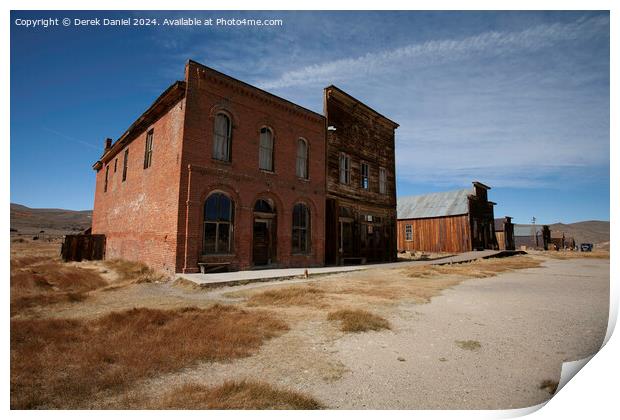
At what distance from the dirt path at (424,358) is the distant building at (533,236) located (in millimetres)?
48896

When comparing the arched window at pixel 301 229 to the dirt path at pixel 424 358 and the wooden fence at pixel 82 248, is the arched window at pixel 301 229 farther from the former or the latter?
the wooden fence at pixel 82 248

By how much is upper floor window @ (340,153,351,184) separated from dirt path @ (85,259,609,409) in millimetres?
11241

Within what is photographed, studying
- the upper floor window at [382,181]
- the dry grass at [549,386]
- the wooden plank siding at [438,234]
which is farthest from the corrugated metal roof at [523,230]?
the dry grass at [549,386]

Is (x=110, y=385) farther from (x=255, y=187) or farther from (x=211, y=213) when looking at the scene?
(x=255, y=187)

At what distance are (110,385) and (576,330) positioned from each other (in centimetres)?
695

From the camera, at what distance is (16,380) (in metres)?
3.36

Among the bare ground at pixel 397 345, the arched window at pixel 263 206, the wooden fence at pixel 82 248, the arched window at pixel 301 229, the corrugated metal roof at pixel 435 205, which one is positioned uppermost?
the corrugated metal roof at pixel 435 205

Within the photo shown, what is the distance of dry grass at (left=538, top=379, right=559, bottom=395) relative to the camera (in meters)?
3.48

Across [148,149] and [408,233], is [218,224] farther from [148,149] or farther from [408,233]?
[408,233]

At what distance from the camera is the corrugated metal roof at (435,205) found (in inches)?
1137

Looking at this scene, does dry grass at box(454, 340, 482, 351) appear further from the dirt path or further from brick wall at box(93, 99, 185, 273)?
brick wall at box(93, 99, 185, 273)

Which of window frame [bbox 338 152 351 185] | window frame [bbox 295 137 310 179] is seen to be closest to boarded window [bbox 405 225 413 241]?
window frame [bbox 338 152 351 185]

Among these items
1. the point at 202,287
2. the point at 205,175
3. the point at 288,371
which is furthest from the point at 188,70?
the point at 288,371

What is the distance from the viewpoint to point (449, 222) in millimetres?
28938
